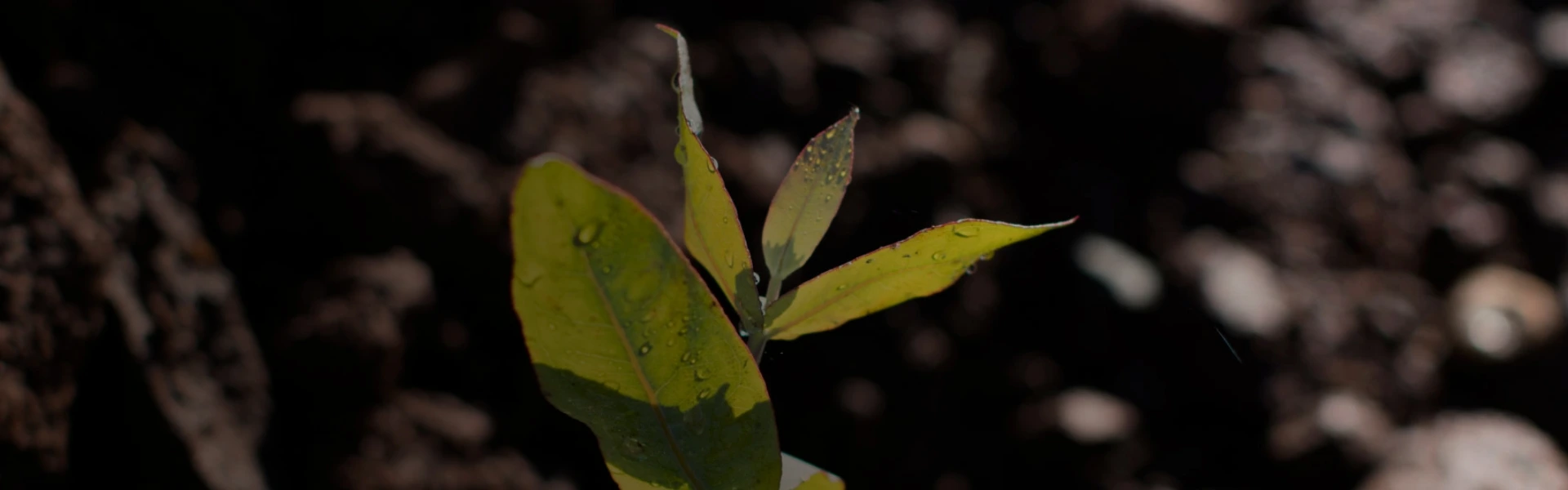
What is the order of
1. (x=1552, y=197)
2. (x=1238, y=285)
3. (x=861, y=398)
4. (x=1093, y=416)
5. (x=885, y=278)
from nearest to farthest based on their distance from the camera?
1. (x=885, y=278)
2. (x=861, y=398)
3. (x=1093, y=416)
4. (x=1238, y=285)
5. (x=1552, y=197)

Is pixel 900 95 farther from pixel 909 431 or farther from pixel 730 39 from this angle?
pixel 909 431

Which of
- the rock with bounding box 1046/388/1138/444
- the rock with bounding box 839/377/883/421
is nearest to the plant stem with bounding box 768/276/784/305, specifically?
the rock with bounding box 839/377/883/421

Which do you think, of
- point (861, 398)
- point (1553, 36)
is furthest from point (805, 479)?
point (1553, 36)

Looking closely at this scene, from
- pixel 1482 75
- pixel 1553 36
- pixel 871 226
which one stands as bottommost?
pixel 871 226

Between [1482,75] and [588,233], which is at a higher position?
[1482,75]

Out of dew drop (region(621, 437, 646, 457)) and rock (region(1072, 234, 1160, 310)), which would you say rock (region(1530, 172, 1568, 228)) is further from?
dew drop (region(621, 437, 646, 457))

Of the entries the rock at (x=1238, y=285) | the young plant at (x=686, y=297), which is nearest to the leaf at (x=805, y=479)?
the young plant at (x=686, y=297)

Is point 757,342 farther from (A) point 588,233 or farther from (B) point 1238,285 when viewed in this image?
(B) point 1238,285
